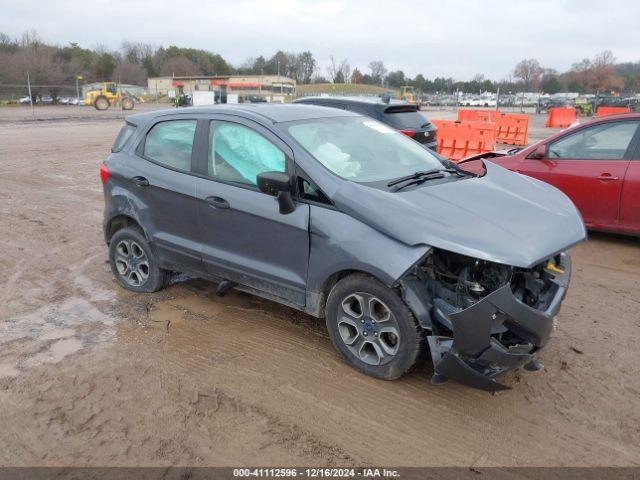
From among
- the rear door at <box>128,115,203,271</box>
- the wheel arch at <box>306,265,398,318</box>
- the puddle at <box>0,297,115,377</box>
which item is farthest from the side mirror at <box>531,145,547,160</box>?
the puddle at <box>0,297,115,377</box>

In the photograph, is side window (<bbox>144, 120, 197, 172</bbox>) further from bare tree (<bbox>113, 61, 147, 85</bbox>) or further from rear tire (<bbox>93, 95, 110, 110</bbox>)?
bare tree (<bbox>113, 61, 147, 85</bbox>)

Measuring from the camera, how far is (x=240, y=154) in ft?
13.6

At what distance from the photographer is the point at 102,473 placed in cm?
272

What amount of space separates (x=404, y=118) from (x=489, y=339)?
7.44m

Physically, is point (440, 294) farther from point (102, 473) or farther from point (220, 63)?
point (220, 63)

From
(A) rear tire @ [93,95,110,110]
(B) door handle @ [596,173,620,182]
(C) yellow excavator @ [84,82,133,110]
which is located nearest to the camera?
(B) door handle @ [596,173,620,182]

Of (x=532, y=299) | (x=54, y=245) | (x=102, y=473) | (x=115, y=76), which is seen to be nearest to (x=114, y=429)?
(x=102, y=473)

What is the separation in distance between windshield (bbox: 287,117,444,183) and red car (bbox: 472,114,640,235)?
2.10 metres

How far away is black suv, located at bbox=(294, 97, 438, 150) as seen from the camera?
948 centimetres

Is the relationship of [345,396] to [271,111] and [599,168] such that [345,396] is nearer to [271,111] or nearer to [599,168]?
[271,111]

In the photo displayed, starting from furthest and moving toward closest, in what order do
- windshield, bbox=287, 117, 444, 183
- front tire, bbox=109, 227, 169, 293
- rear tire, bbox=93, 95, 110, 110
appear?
rear tire, bbox=93, 95, 110, 110
front tire, bbox=109, 227, 169, 293
windshield, bbox=287, 117, 444, 183

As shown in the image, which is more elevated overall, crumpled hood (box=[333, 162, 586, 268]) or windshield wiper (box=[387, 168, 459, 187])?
windshield wiper (box=[387, 168, 459, 187])

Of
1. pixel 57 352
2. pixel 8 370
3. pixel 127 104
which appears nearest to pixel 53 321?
pixel 57 352

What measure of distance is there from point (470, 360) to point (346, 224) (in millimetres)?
1124
